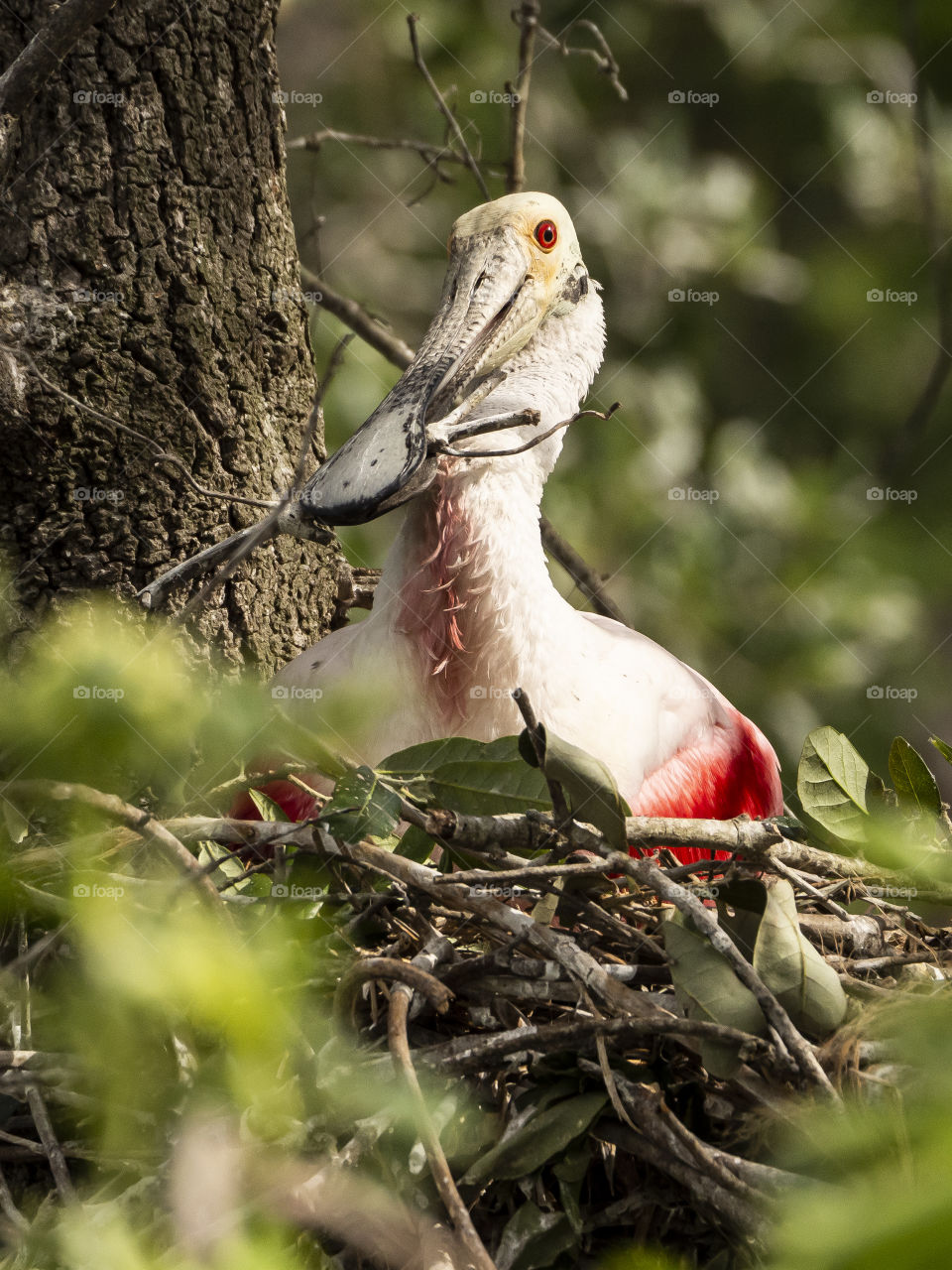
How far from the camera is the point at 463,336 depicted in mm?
2529

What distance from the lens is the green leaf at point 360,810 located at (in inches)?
57.1

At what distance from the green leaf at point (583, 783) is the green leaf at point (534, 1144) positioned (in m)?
0.30

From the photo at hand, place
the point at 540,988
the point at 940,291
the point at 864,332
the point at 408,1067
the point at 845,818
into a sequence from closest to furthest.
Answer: the point at 408,1067
the point at 540,988
the point at 845,818
the point at 940,291
the point at 864,332

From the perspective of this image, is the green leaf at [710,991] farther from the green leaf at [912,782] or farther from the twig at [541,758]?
the green leaf at [912,782]

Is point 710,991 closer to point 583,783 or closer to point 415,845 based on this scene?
point 583,783

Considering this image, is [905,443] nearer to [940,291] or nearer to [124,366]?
[940,291]

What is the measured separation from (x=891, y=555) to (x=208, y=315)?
8.10 ft

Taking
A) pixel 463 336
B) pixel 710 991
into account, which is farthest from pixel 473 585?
pixel 710 991

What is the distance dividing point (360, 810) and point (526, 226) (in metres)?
1.65

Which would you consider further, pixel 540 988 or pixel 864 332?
Answer: pixel 864 332

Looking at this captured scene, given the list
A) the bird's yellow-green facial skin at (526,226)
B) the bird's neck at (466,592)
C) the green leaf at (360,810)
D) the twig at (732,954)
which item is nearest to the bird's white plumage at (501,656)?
the bird's neck at (466,592)

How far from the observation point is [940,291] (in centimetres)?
333

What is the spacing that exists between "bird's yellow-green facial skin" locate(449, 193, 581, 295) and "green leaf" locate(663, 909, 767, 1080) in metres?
1.71

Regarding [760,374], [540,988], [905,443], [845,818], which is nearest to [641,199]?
[760,374]
